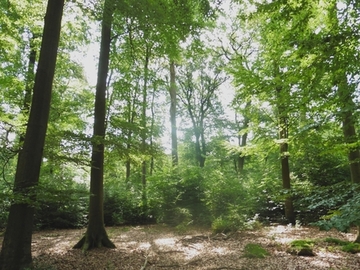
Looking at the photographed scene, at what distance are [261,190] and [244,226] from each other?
8.59 ft

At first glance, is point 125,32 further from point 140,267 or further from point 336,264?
point 336,264

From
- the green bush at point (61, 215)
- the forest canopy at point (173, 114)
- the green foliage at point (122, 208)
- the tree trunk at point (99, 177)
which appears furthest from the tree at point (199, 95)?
the tree trunk at point (99, 177)

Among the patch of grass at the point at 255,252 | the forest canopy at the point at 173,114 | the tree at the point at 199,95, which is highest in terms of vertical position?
the tree at the point at 199,95

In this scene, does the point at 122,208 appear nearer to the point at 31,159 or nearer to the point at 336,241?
the point at 31,159

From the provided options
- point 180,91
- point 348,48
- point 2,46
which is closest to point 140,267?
point 348,48

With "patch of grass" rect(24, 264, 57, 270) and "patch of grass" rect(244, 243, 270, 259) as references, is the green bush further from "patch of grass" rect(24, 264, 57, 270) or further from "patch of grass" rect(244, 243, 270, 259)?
"patch of grass" rect(244, 243, 270, 259)

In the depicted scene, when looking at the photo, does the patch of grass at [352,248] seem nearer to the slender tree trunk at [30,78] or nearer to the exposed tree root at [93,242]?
the exposed tree root at [93,242]

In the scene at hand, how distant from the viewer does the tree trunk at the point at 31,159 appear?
443 centimetres

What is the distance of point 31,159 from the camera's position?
15.3 feet

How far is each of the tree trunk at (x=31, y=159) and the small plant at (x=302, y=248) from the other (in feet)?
17.5

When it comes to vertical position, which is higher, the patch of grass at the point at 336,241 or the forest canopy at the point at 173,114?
the forest canopy at the point at 173,114

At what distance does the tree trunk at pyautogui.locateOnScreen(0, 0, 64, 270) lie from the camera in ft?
14.5

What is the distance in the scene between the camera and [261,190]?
36.8ft

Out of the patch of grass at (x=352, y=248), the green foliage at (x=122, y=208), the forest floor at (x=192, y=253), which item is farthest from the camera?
the green foliage at (x=122, y=208)
